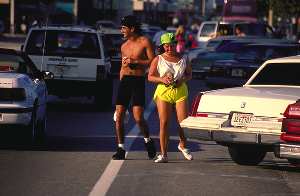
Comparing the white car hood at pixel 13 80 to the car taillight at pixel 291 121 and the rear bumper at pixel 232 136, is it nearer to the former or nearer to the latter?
the rear bumper at pixel 232 136

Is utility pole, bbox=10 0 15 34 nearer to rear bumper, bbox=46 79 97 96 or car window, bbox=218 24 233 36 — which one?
car window, bbox=218 24 233 36

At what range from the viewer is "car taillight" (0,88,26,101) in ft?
47.5

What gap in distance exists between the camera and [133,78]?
46.5 ft

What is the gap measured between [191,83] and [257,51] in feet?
20.3

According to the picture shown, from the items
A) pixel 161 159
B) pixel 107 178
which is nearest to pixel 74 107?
pixel 161 159

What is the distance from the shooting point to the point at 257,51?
2853 centimetres

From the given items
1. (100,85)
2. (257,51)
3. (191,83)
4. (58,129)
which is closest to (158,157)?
(58,129)

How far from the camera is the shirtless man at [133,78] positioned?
14016 millimetres

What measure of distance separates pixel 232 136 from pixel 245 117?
0.86 feet

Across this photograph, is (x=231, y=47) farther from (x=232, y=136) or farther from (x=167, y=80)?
(x=232, y=136)

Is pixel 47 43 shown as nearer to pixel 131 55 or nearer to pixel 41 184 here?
pixel 131 55

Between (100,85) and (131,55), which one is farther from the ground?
(131,55)

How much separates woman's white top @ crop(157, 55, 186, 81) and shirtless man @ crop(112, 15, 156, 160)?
24cm

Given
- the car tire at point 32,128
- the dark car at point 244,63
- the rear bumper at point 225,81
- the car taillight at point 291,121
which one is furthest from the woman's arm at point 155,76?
the rear bumper at point 225,81
